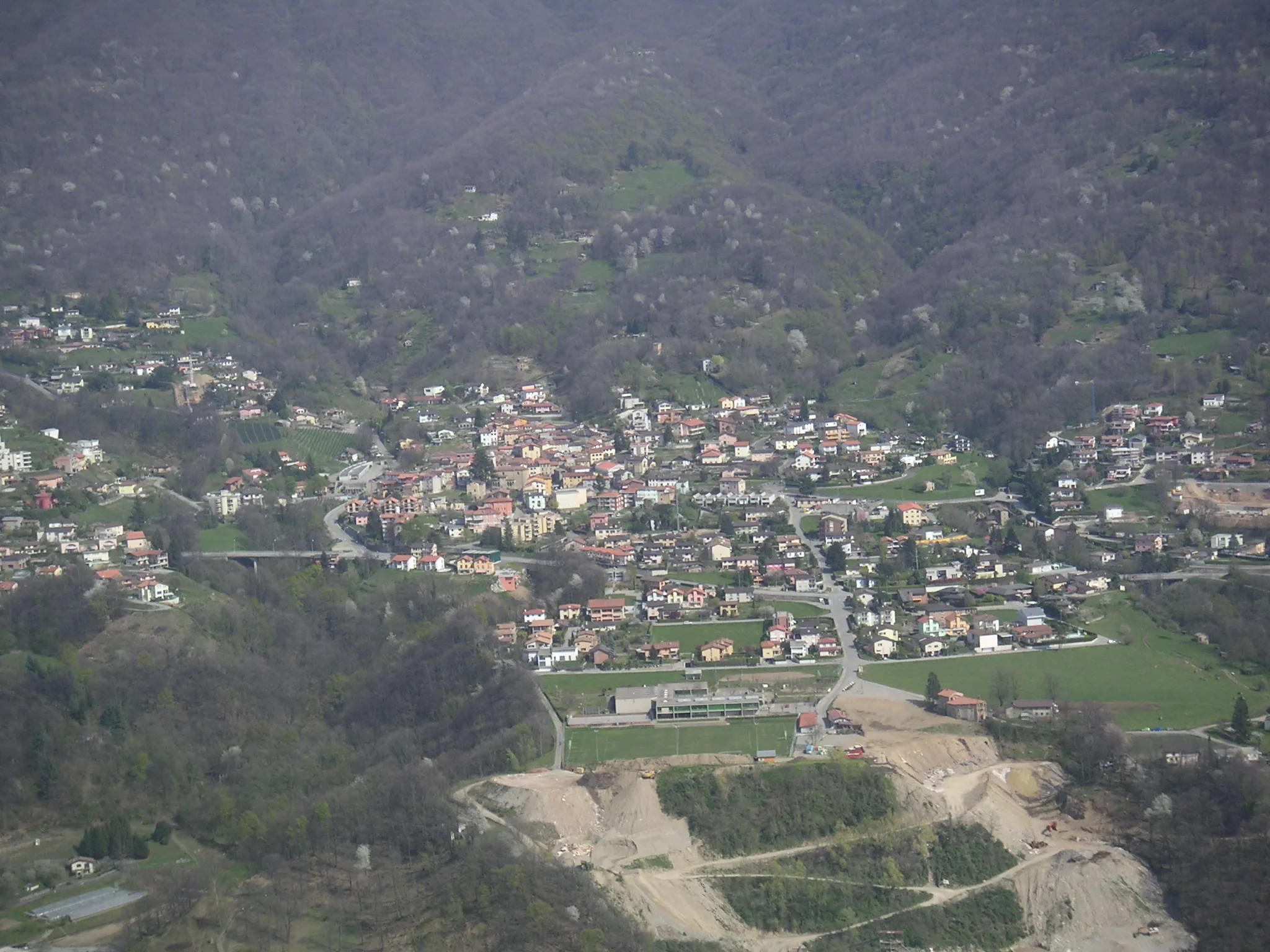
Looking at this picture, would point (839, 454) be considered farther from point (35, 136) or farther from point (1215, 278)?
point (35, 136)

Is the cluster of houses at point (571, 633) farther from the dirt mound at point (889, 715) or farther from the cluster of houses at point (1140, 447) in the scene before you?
the cluster of houses at point (1140, 447)

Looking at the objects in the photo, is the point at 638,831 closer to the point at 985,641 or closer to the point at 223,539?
the point at 985,641

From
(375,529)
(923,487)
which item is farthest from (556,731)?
(923,487)

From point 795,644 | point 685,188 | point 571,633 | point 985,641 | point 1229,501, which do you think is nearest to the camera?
point 795,644

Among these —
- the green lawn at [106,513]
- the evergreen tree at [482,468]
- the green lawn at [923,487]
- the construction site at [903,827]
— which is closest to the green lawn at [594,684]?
the construction site at [903,827]

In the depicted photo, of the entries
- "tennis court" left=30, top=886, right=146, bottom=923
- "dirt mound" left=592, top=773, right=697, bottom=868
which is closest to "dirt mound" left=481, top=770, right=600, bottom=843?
"dirt mound" left=592, top=773, right=697, bottom=868

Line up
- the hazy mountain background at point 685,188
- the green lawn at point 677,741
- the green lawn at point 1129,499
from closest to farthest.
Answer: the green lawn at point 677,741
the green lawn at point 1129,499
the hazy mountain background at point 685,188
